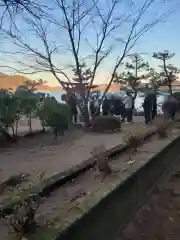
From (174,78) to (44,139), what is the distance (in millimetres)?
28372

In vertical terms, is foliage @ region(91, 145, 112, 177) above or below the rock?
above

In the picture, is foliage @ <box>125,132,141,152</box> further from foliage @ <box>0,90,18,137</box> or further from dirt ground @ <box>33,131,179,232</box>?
foliage @ <box>0,90,18,137</box>

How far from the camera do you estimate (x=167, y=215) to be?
6.27 metres

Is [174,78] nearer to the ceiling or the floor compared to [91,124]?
nearer to the ceiling

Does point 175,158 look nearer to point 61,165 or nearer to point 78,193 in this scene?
point 61,165

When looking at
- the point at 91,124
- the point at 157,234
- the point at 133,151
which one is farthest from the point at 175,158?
the point at 91,124

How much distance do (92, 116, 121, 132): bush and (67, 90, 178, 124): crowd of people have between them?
3.35 metres

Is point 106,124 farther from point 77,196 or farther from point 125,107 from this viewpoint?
point 77,196

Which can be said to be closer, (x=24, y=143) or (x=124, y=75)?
(x=24, y=143)

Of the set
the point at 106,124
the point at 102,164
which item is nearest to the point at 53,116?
the point at 106,124

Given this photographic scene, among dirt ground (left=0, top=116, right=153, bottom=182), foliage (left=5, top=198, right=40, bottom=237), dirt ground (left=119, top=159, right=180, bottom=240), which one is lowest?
dirt ground (left=119, top=159, right=180, bottom=240)

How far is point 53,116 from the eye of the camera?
1389cm

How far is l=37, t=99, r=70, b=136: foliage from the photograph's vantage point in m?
13.9

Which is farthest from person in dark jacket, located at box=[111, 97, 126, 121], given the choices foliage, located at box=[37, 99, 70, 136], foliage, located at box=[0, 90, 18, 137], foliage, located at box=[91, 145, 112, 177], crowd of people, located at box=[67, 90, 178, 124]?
foliage, located at box=[91, 145, 112, 177]
